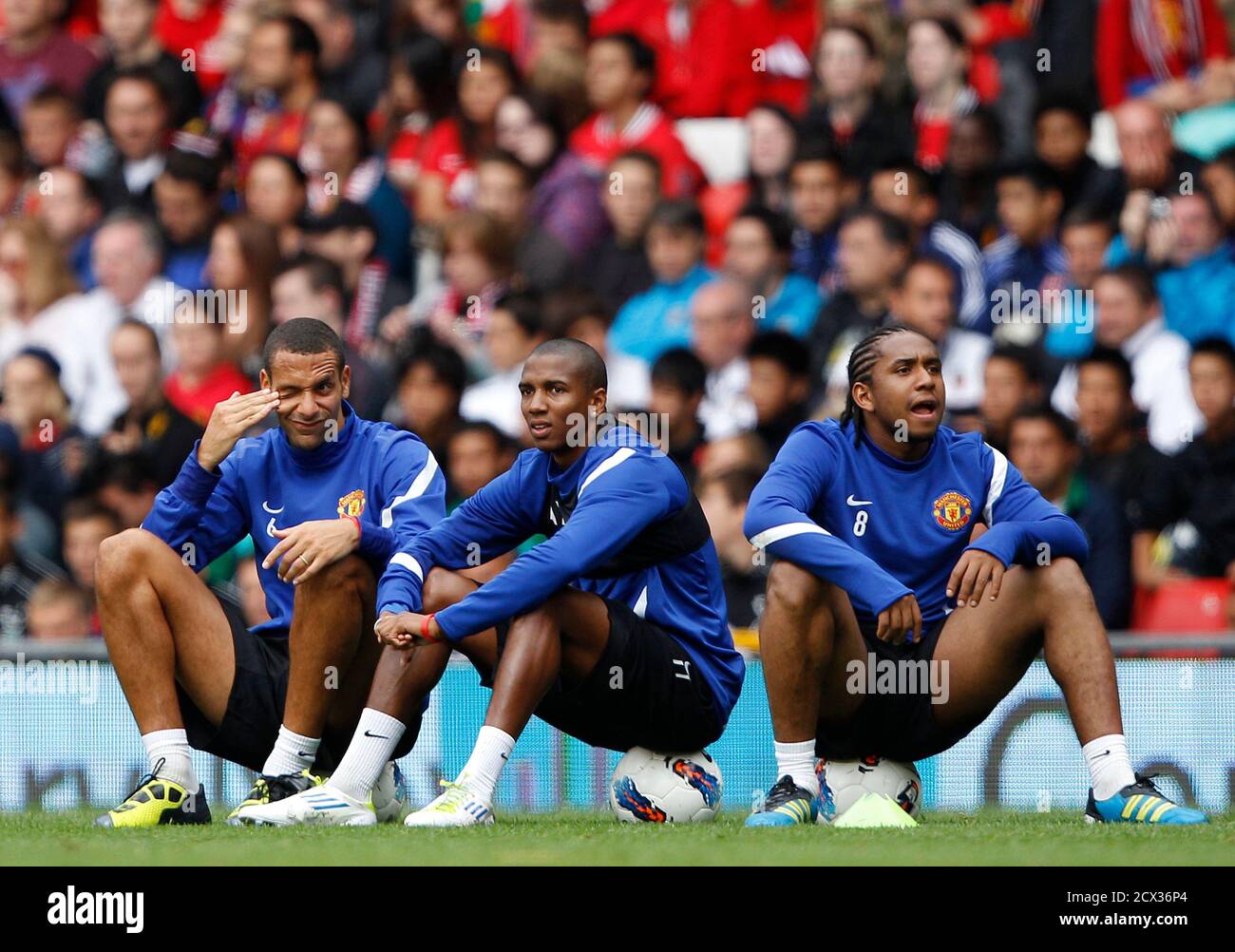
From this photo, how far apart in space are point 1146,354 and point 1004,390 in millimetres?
763

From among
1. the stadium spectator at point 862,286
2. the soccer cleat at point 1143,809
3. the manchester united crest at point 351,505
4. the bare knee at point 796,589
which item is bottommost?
the soccer cleat at point 1143,809

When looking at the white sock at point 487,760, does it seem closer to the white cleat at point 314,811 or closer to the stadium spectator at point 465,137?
the white cleat at point 314,811

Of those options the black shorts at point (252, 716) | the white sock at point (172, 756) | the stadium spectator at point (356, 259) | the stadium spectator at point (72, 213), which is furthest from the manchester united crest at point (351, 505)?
the stadium spectator at point (72, 213)

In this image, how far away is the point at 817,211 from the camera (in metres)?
10.4

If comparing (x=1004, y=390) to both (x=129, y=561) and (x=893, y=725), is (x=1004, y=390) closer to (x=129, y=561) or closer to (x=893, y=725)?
(x=893, y=725)

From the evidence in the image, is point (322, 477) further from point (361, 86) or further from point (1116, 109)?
point (361, 86)

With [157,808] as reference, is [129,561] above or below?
above

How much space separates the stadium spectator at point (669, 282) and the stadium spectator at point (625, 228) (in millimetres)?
148

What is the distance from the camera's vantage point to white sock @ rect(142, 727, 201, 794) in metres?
6.18

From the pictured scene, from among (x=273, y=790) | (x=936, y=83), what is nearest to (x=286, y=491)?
(x=273, y=790)

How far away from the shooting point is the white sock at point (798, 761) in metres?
5.93

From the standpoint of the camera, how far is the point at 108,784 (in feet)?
26.3
